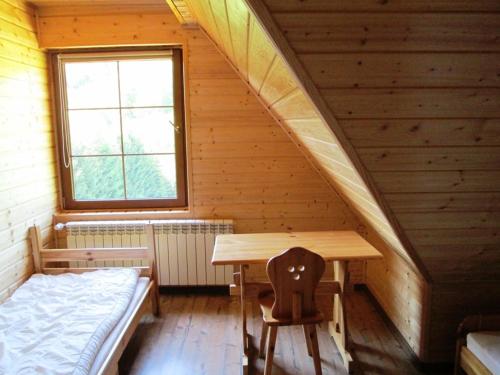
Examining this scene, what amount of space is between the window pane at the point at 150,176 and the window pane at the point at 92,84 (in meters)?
0.56

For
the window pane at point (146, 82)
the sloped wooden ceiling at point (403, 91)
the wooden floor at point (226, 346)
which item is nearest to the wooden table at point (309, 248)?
the wooden floor at point (226, 346)

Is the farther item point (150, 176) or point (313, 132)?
point (150, 176)

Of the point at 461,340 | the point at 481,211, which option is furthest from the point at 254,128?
the point at 461,340

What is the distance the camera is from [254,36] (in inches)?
56.5

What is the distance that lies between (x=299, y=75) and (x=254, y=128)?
1.96 m

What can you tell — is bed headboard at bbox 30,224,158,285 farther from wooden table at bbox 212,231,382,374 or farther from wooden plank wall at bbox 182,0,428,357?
wooden plank wall at bbox 182,0,428,357

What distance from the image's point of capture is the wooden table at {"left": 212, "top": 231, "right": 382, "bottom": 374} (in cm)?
215

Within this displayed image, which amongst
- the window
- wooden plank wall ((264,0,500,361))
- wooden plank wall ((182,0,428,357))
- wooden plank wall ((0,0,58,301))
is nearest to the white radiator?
the window

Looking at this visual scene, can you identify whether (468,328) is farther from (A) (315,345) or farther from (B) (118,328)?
(B) (118,328)

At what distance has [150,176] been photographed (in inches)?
132

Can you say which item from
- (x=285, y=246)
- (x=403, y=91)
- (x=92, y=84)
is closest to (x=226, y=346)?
(x=285, y=246)

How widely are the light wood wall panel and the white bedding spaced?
1.04 metres

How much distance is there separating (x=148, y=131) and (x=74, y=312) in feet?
5.52

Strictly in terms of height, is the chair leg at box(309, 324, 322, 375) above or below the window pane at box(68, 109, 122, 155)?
below
